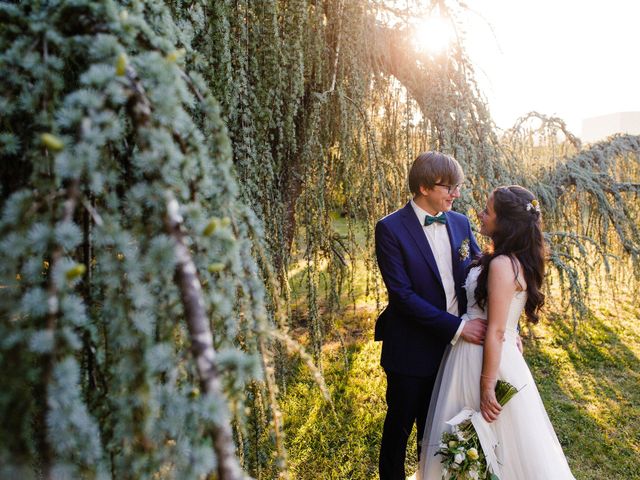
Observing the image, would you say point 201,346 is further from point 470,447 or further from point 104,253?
point 470,447

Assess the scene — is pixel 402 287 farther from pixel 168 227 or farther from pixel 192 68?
pixel 168 227

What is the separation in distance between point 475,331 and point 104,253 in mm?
1747

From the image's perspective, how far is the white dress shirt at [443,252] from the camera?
2.15 m

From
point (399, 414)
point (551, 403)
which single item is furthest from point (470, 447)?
point (551, 403)

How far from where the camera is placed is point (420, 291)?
2.09 metres

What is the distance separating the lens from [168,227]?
25.2 inches

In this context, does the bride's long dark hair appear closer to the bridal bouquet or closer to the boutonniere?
the boutonniere

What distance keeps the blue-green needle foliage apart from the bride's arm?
1403 mm

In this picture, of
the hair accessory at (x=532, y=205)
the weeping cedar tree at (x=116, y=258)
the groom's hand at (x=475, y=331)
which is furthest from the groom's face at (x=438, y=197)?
the weeping cedar tree at (x=116, y=258)

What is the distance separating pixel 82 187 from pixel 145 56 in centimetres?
24

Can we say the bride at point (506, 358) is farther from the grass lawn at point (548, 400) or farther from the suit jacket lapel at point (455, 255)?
the grass lawn at point (548, 400)

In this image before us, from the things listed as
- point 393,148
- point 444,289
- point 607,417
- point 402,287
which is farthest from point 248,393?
point 607,417

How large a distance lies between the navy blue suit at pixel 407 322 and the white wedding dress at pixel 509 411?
0.34ft

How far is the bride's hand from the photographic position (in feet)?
6.39
